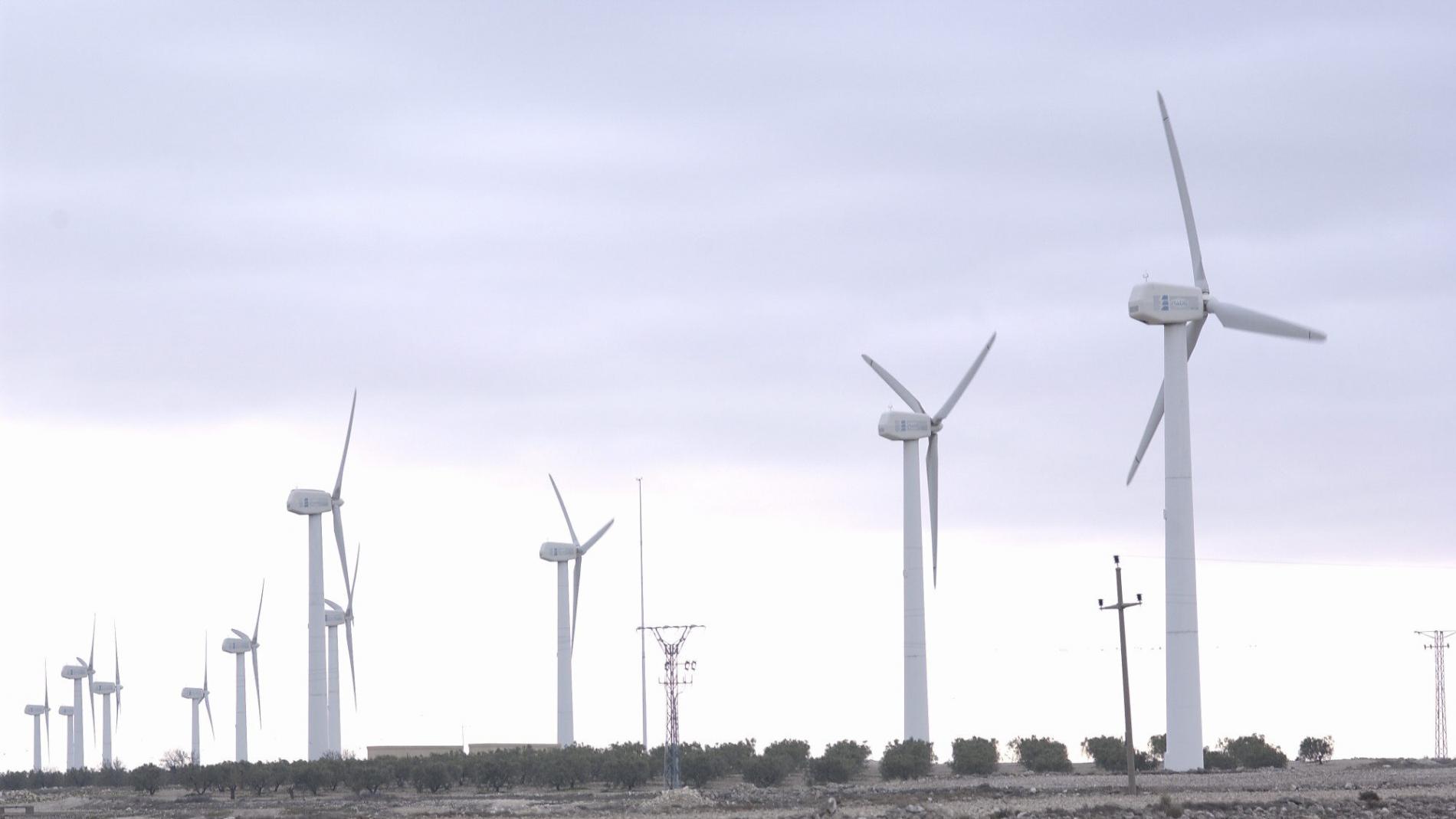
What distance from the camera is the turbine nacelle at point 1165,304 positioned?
86125 mm

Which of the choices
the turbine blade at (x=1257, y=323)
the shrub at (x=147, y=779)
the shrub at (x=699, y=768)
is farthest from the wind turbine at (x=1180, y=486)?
the shrub at (x=147, y=779)

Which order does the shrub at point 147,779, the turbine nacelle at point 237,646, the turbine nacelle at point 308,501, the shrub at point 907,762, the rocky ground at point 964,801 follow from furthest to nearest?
the turbine nacelle at point 237,646 → the turbine nacelle at point 308,501 → the shrub at point 147,779 → the shrub at point 907,762 → the rocky ground at point 964,801

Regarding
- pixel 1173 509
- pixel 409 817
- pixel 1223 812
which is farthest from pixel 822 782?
pixel 1223 812

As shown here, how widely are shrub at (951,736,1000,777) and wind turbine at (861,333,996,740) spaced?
4.33 m

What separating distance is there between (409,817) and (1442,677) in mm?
A: 54861

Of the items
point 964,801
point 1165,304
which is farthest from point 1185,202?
point 964,801

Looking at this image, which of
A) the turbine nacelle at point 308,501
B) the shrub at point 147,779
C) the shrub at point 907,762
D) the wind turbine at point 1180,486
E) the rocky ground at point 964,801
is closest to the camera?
the rocky ground at point 964,801

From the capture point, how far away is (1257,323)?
84.9m

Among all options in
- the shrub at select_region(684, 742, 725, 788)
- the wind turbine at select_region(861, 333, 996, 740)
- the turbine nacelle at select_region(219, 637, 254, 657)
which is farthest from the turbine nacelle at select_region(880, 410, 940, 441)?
the turbine nacelle at select_region(219, 637, 254, 657)

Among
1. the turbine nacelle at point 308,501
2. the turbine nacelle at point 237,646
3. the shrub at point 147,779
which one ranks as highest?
the turbine nacelle at point 308,501

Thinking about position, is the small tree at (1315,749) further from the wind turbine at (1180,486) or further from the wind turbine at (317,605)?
the wind turbine at (317,605)

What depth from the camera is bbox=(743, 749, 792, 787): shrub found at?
9275cm

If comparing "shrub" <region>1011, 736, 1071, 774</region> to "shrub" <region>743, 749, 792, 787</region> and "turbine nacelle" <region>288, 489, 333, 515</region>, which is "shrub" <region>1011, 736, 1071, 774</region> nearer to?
"shrub" <region>743, 749, 792, 787</region>

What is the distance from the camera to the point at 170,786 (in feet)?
390
